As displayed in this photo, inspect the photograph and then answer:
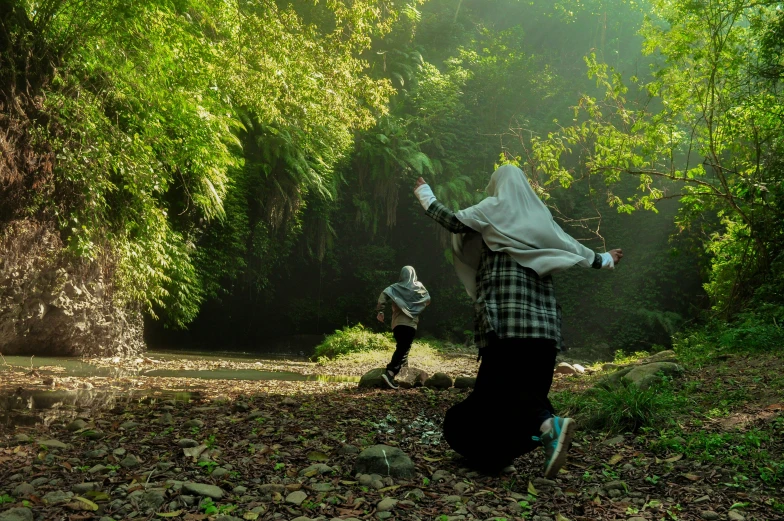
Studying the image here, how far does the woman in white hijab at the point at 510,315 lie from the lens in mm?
3852

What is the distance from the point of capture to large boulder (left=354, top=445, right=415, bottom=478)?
3.72m

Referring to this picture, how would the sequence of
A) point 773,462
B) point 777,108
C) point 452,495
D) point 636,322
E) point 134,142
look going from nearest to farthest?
point 452,495
point 773,462
point 777,108
point 134,142
point 636,322

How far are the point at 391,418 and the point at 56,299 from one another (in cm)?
731

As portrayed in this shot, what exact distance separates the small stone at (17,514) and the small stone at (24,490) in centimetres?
37

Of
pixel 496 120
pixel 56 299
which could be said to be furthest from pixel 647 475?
pixel 496 120

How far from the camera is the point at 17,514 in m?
2.73

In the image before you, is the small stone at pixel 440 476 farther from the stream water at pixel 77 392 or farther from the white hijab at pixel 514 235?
the stream water at pixel 77 392

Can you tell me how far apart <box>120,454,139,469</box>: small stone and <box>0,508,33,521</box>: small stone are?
2.97 feet

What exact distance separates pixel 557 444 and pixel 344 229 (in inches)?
852

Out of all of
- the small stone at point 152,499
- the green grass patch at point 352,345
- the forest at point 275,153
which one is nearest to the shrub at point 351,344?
the green grass patch at point 352,345

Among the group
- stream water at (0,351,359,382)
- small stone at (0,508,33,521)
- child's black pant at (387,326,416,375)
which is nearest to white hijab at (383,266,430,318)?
child's black pant at (387,326,416,375)

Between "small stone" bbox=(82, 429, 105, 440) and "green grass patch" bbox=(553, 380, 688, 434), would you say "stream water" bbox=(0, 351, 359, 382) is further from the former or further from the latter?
"green grass patch" bbox=(553, 380, 688, 434)

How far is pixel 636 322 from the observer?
23.7 metres

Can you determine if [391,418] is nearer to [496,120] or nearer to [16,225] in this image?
[16,225]
